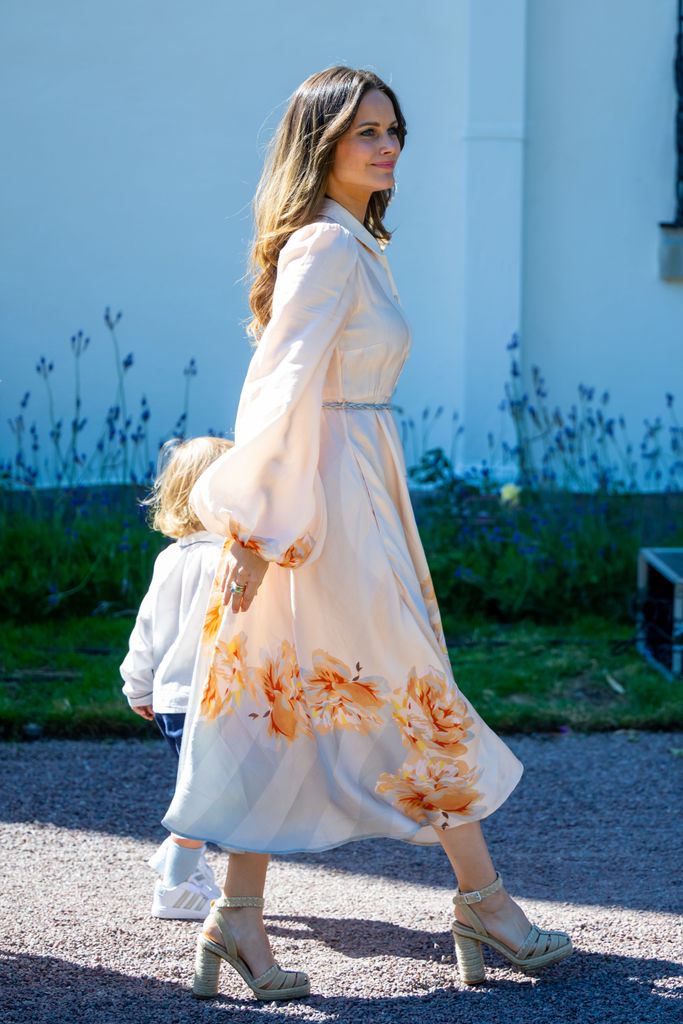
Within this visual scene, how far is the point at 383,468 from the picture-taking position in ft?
8.59

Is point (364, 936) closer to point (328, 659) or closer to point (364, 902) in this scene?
point (364, 902)

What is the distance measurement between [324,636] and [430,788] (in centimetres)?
35

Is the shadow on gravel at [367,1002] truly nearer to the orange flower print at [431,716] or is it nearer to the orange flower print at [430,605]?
the orange flower print at [431,716]

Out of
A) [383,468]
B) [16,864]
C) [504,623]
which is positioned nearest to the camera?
[383,468]

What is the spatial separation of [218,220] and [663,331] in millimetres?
2465

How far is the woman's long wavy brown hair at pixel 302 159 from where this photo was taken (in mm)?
2594

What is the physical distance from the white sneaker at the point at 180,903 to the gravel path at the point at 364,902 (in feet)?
0.12

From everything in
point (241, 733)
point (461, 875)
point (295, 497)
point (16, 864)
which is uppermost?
point (295, 497)

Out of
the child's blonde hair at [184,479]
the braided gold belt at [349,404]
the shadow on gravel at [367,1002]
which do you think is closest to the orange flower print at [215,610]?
the braided gold belt at [349,404]

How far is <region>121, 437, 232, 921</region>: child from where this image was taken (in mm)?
2984

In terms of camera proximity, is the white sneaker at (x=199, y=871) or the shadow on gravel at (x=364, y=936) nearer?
the shadow on gravel at (x=364, y=936)

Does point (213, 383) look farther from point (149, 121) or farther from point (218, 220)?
point (149, 121)

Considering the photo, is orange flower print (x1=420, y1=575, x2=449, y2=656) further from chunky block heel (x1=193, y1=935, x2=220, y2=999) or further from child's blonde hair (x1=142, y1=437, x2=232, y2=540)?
chunky block heel (x1=193, y1=935, x2=220, y2=999)

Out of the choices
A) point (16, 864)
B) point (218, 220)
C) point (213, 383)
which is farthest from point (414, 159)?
point (16, 864)
